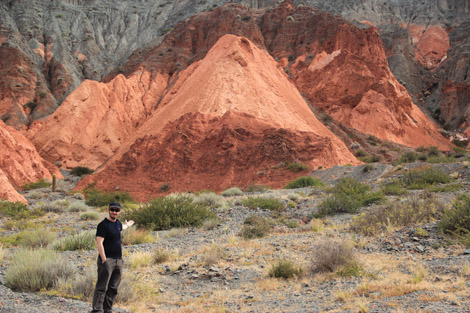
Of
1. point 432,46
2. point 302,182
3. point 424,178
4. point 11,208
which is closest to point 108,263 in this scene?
point 11,208

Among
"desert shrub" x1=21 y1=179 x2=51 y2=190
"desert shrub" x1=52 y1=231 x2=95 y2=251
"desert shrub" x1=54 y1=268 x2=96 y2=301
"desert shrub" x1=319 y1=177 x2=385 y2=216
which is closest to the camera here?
"desert shrub" x1=54 y1=268 x2=96 y2=301

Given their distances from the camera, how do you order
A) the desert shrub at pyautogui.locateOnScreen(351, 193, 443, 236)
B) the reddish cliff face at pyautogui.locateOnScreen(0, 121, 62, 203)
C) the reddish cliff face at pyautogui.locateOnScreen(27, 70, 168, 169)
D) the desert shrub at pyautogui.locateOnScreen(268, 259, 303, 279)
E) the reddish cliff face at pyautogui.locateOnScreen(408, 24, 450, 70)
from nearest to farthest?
the desert shrub at pyautogui.locateOnScreen(268, 259, 303, 279), the desert shrub at pyautogui.locateOnScreen(351, 193, 443, 236), the reddish cliff face at pyautogui.locateOnScreen(0, 121, 62, 203), the reddish cliff face at pyautogui.locateOnScreen(27, 70, 168, 169), the reddish cliff face at pyautogui.locateOnScreen(408, 24, 450, 70)

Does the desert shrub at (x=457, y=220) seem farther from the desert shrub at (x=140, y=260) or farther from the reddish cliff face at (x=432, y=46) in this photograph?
the reddish cliff face at (x=432, y=46)

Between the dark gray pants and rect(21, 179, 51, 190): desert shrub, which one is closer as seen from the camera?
the dark gray pants

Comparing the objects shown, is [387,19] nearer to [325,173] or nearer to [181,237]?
[325,173]

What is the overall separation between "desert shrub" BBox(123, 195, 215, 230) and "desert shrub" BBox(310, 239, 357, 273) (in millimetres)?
6034

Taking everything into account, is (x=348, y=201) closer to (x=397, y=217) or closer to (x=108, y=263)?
(x=397, y=217)

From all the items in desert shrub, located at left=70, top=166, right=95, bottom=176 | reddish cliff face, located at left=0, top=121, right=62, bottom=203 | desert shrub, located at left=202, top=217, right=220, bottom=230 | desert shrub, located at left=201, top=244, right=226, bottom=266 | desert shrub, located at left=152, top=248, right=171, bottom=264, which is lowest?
desert shrub, located at left=70, top=166, right=95, bottom=176

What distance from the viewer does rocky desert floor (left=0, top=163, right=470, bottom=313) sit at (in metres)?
5.49

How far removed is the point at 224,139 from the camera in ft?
100

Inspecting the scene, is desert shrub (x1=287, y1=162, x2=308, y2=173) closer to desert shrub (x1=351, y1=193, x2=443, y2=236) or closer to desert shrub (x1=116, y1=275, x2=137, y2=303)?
desert shrub (x1=351, y1=193, x2=443, y2=236)

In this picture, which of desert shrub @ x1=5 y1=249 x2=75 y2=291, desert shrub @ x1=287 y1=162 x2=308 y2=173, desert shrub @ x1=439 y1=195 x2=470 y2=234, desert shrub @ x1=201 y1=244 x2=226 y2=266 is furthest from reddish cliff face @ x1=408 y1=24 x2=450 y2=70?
desert shrub @ x1=5 y1=249 x2=75 y2=291

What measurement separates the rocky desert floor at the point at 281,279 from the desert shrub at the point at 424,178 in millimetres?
6733

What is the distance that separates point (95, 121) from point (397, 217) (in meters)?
40.4
